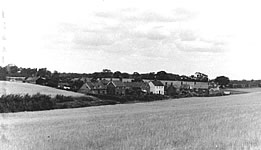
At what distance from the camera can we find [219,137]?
32.9ft

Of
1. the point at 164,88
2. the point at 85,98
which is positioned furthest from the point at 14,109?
the point at 164,88

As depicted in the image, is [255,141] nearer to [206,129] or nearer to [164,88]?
[206,129]

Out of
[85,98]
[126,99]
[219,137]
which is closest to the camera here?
[219,137]

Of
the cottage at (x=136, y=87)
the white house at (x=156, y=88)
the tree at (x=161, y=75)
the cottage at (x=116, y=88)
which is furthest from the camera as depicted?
the white house at (x=156, y=88)

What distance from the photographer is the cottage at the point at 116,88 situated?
Result: 141 feet

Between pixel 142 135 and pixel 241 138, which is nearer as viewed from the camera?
pixel 241 138

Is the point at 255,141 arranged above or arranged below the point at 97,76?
below

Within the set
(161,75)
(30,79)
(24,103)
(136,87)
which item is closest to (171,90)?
(161,75)

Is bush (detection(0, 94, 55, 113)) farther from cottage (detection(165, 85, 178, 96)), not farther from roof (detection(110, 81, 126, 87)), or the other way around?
cottage (detection(165, 85, 178, 96))

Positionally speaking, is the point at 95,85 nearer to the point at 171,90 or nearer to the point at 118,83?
the point at 118,83

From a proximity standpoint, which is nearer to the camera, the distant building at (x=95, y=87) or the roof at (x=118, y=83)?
the roof at (x=118, y=83)

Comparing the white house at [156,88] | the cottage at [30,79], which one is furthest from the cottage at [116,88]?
the cottage at [30,79]

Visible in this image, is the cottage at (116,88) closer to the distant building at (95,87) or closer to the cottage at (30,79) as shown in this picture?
the distant building at (95,87)

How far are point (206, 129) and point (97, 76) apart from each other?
29981 mm
